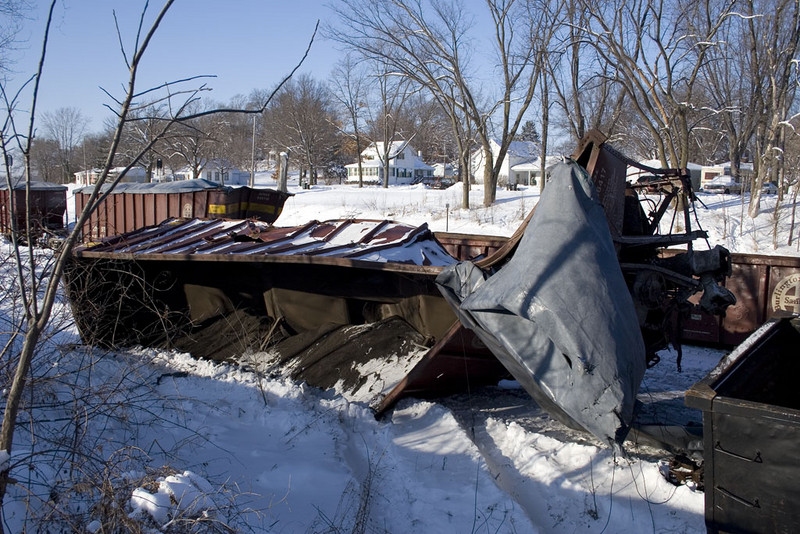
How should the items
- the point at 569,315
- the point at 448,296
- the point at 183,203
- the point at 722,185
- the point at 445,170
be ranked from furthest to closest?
the point at 445,170 → the point at 722,185 → the point at 183,203 → the point at 448,296 → the point at 569,315

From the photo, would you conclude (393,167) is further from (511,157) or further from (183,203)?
(183,203)

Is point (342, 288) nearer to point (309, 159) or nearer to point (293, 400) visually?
point (293, 400)

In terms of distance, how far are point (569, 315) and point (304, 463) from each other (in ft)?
7.51

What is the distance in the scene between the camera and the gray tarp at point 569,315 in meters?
3.85

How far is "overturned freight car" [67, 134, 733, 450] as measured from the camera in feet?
13.1

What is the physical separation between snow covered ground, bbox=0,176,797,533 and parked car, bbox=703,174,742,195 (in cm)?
3750

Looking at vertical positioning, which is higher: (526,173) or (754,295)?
(526,173)

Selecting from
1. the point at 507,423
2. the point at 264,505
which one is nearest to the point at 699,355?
the point at 507,423

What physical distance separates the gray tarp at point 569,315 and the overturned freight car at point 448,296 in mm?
10

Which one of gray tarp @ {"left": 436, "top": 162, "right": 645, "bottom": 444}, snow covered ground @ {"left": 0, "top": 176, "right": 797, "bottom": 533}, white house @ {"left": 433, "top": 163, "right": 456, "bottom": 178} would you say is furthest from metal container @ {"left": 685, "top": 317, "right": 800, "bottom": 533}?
white house @ {"left": 433, "top": 163, "right": 456, "bottom": 178}

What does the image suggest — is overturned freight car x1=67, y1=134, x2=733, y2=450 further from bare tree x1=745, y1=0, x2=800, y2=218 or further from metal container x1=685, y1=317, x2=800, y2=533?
bare tree x1=745, y1=0, x2=800, y2=218

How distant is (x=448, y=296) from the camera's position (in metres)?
5.13

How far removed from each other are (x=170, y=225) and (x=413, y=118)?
57479mm

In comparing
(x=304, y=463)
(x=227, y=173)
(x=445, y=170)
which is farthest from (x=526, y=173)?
(x=304, y=463)
